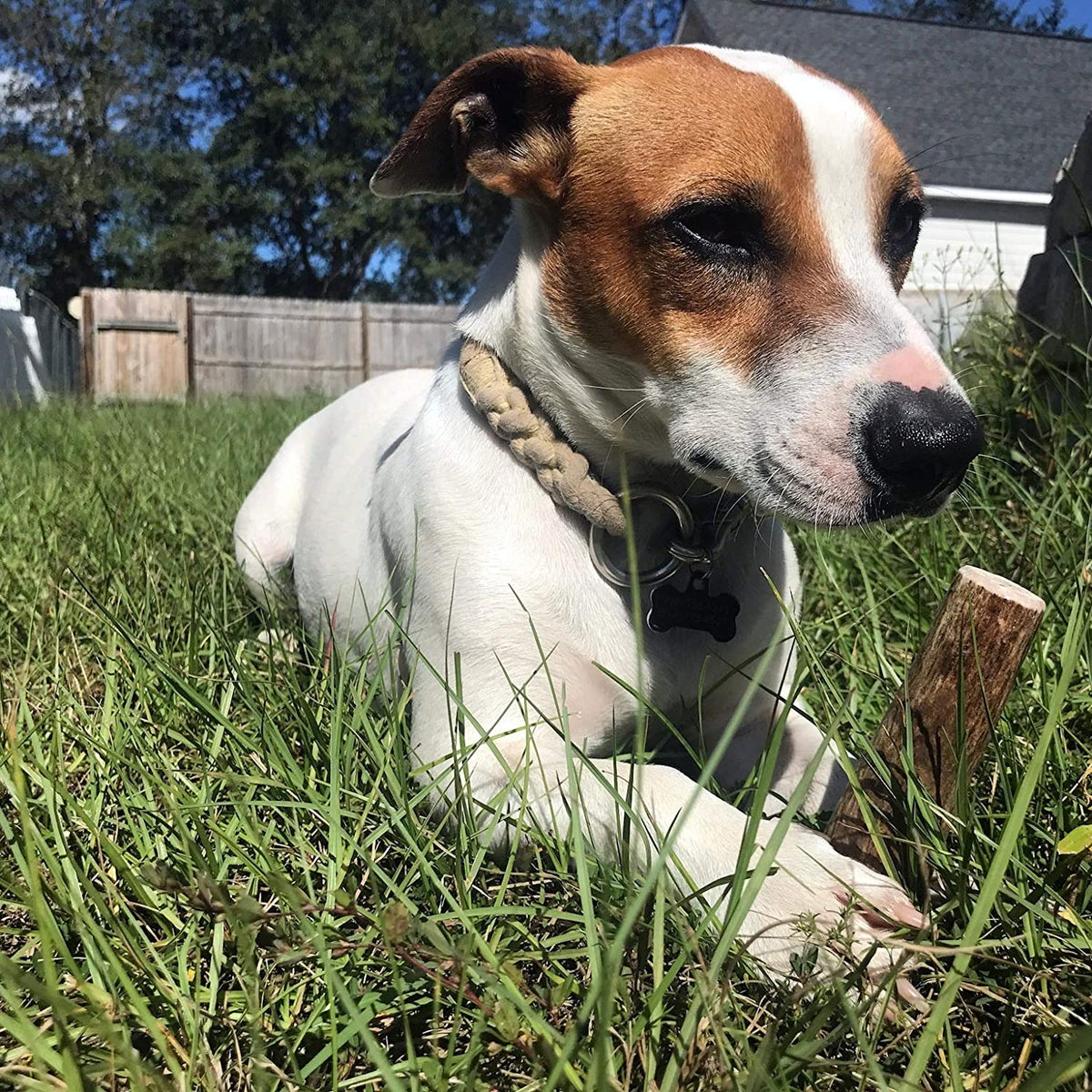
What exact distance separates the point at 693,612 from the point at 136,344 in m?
19.0

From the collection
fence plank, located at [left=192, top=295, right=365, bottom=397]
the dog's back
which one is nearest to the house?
fence plank, located at [left=192, top=295, right=365, bottom=397]

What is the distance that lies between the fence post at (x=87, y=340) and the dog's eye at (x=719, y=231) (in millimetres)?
18281

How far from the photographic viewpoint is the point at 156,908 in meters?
1.34

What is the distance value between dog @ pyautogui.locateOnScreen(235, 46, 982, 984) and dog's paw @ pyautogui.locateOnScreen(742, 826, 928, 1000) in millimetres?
76

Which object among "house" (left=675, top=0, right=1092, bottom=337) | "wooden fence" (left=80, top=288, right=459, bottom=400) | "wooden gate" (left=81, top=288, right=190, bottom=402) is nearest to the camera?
"house" (left=675, top=0, right=1092, bottom=337)

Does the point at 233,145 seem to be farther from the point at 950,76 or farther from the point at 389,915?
the point at 389,915

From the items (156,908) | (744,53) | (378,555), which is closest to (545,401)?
(378,555)

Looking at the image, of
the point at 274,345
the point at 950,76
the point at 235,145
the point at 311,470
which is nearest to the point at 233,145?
the point at 235,145

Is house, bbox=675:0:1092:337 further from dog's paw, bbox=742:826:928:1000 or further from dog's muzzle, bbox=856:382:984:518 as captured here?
dog's paw, bbox=742:826:928:1000

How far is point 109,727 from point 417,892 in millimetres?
722

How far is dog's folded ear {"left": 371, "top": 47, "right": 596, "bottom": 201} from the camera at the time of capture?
82.6 inches

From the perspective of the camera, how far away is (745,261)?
1811mm

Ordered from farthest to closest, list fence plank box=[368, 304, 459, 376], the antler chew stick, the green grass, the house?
fence plank box=[368, 304, 459, 376]
the house
the antler chew stick
the green grass

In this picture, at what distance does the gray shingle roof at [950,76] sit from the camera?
1827cm
